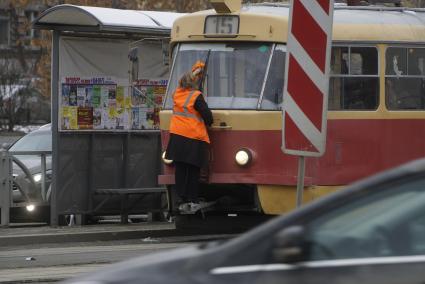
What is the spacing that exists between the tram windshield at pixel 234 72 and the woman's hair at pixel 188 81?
0.23m

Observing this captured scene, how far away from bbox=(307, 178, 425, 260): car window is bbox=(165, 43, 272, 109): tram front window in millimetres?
7043

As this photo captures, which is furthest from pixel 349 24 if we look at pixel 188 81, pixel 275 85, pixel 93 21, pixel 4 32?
pixel 4 32

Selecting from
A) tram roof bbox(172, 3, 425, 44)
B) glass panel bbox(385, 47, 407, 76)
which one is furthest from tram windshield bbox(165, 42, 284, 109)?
glass panel bbox(385, 47, 407, 76)

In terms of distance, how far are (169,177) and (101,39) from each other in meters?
2.97

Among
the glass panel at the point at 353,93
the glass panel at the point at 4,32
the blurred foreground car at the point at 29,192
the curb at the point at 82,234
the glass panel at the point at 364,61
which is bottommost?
the curb at the point at 82,234

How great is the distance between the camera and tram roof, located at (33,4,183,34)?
1313 cm

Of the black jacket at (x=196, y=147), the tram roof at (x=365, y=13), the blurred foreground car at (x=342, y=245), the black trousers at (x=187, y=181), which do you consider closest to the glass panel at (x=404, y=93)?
the tram roof at (x=365, y=13)

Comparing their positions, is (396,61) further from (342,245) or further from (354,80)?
(342,245)

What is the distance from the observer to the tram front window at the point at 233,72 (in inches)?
454

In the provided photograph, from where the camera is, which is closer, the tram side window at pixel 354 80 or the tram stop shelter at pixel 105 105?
the tram side window at pixel 354 80

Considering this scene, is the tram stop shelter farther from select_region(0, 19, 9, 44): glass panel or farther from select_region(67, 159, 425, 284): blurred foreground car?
select_region(0, 19, 9, 44): glass panel

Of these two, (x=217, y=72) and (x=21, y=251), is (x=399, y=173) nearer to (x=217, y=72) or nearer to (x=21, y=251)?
(x=217, y=72)

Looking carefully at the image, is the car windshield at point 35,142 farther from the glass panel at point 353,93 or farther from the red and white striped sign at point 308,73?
the red and white striped sign at point 308,73

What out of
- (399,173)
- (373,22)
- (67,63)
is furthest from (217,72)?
(399,173)
